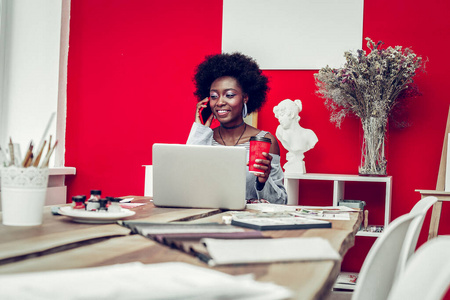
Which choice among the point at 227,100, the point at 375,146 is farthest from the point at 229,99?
the point at 375,146

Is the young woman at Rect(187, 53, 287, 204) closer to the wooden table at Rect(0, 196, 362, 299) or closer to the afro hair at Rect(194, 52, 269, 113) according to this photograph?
the afro hair at Rect(194, 52, 269, 113)

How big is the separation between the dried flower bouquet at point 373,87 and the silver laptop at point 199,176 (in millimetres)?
1620

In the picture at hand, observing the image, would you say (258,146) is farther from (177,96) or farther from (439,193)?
(177,96)

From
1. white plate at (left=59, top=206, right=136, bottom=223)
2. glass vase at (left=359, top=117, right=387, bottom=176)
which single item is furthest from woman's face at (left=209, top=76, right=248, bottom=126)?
white plate at (left=59, top=206, right=136, bottom=223)

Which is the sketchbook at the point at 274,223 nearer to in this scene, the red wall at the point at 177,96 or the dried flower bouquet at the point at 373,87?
the dried flower bouquet at the point at 373,87

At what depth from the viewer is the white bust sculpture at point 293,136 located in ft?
11.0

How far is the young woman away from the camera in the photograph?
2.99 metres

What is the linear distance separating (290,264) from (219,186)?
3.23 feet

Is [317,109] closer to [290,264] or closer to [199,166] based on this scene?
[199,166]

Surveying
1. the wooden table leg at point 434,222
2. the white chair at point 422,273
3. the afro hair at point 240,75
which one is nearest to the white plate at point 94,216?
the white chair at point 422,273

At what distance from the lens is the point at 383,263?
3.27 ft

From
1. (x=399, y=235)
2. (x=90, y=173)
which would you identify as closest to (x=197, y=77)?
(x=90, y=173)

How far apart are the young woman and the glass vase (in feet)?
2.08

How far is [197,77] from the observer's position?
3457 mm
